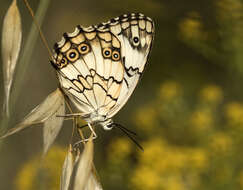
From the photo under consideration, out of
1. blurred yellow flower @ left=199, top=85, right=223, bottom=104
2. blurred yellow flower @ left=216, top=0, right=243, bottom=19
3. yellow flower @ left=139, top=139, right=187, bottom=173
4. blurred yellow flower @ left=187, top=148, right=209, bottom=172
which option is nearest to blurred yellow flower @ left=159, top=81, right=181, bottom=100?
blurred yellow flower @ left=199, top=85, right=223, bottom=104

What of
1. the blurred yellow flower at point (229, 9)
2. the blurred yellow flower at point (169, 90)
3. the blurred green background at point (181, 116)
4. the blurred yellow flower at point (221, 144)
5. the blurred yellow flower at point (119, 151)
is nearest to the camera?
the blurred yellow flower at point (229, 9)

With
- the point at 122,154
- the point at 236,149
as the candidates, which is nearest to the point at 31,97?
the point at 122,154

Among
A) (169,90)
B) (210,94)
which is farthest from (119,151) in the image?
(210,94)

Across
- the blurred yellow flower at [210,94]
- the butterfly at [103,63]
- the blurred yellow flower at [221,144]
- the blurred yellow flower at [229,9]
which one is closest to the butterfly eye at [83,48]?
the butterfly at [103,63]

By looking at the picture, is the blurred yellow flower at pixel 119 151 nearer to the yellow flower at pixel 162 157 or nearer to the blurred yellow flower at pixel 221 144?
the yellow flower at pixel 162 157

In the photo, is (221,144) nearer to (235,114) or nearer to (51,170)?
(235,114)

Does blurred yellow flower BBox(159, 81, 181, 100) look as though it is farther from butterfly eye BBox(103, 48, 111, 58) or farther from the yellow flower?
butterfly eye BBox(103, 48, 111, 58)

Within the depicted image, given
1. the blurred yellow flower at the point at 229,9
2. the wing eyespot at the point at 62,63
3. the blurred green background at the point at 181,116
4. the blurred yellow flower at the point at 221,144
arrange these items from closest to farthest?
1. the wing eyespot at the point at 62,63
2. the blurred yellow flower at the point at 229,9
3. the blurred green background at the point at 181,116
4. the blurred yellow flower at the point at 221,144
